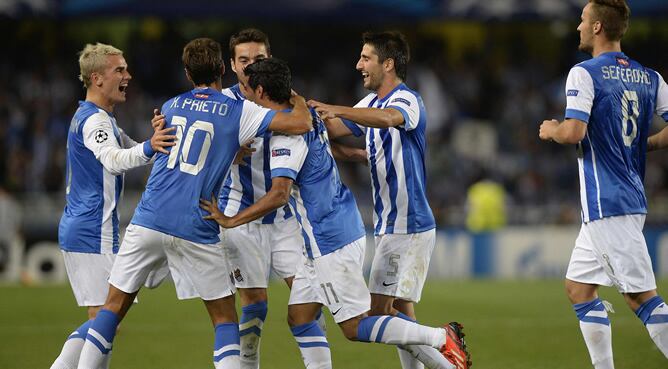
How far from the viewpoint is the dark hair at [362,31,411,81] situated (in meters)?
6.82

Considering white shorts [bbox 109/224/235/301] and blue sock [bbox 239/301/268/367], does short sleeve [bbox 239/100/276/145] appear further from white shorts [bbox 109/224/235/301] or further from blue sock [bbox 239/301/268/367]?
blue sock [bbox 239/301/268/367]

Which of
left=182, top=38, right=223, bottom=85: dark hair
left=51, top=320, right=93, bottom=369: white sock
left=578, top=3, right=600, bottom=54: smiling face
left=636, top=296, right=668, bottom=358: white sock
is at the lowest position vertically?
left=51, top=320, right=93, bottom=369: white sock

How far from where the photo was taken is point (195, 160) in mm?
6086

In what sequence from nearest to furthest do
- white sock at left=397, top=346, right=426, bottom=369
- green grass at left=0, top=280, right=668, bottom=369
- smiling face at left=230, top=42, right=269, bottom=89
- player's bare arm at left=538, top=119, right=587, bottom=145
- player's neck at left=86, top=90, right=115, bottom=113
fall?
player's bare arm at left=538, top=119, right=587, bottom=145
player's neck at left=86, top=90, right=115, bottom=113
white sock at left=397, top=346, right=426, bottom=369
smiling face at left=230, top=42, right=269, bottom=89
green grass at left=0, top=280, right=668, bottom=369

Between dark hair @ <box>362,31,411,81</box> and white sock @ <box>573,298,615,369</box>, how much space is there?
200cm

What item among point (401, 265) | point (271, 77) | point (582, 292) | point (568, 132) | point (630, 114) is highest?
point (271, 77)

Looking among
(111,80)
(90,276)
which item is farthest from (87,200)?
(111,80)

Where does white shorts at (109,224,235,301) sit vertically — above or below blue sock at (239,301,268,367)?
above

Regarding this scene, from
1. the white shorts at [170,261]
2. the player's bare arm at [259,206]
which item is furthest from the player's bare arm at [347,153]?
the white shorts at [170,261]

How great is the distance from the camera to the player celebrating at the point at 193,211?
6090 mm

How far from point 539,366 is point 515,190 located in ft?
39.2

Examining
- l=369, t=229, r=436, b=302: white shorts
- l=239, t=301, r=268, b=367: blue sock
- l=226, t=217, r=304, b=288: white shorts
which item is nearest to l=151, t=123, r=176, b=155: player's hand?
l=226, t=217, r=304, b=288: white shorts

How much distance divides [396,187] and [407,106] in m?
0.57

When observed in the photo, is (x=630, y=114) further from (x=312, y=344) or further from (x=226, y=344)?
(x=226, y=344)
